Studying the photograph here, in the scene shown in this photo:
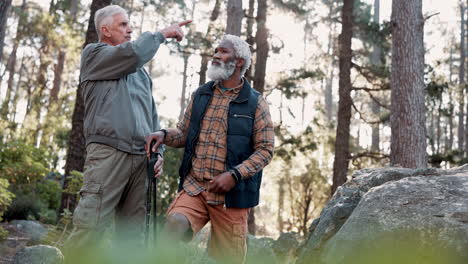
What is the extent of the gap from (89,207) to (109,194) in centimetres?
18

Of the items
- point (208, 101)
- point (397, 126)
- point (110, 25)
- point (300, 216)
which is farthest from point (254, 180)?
point (300, 216)

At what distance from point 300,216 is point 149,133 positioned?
637 inches

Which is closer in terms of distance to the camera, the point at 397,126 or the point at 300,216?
the point at 397,126

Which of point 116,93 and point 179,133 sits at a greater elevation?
point 116,93

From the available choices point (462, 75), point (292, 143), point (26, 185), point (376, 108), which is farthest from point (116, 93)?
point (462, 75)

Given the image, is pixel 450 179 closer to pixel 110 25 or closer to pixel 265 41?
pixel 110 25

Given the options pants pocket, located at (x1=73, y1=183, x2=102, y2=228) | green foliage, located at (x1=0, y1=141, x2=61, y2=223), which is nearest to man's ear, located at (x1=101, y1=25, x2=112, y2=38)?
pants pocket, located at (x1=73, y1=183, x2=102, y2=228)

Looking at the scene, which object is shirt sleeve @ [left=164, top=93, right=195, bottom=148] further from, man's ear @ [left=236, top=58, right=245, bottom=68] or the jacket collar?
man's ear @ [left=236, top=58, right=245, bottom=68]

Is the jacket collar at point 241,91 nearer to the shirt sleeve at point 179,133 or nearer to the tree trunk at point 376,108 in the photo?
the shirt sleeve at point 179,133

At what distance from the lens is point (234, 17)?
1095cm

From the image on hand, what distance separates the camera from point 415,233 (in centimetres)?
278

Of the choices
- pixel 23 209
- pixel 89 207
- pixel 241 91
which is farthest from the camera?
pixel 23 209

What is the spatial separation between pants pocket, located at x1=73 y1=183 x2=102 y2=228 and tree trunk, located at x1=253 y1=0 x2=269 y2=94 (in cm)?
1232

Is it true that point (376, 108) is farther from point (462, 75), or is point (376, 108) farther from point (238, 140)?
point (238, 140)
